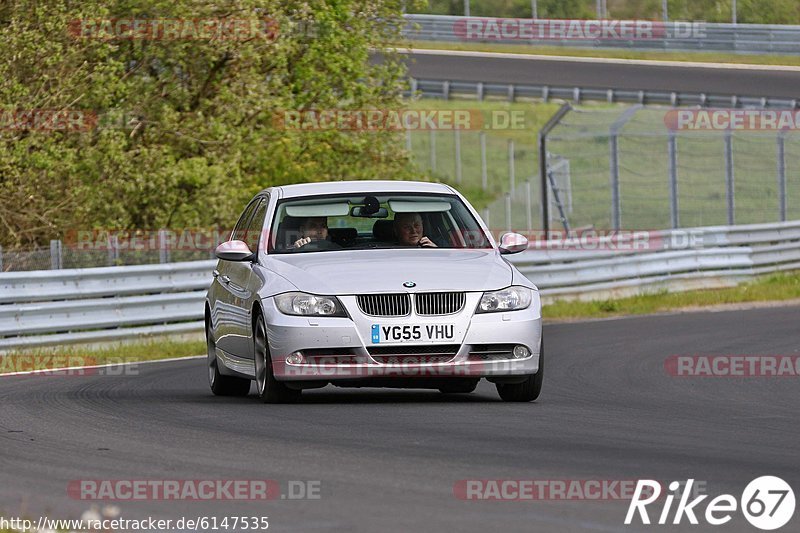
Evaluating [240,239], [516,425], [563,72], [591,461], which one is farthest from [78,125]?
[563,72]

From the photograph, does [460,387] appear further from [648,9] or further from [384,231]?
[648,9]

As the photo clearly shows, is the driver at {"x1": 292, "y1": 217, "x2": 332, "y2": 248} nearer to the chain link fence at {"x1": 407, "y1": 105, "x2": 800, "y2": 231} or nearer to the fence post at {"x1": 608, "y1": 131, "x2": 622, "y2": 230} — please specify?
the chain link fence at {"x1": 407, "y1": 105, "x2": 800, "y2": 231}

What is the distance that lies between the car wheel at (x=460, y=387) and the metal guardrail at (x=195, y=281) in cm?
827

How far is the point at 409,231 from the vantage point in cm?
1198

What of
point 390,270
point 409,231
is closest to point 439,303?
point 390,270

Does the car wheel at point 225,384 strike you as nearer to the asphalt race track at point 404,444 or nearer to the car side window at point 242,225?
the asphalt race track at point 404,444

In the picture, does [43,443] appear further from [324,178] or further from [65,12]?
[324,178]

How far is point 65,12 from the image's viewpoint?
80.7 feet

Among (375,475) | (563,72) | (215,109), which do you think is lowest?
(563,72)

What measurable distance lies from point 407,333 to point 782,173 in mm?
19728

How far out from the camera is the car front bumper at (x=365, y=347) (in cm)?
1076

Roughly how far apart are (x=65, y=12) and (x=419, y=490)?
18.7m

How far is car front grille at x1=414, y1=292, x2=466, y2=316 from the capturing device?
35.5ft

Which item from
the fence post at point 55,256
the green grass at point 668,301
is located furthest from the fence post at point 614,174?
the fence post at point 55,256
